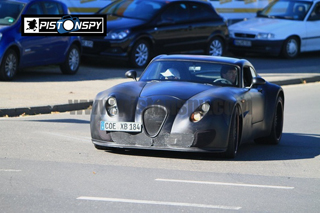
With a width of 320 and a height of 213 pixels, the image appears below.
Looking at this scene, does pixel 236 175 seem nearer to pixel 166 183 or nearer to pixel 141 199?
pixel 166 183

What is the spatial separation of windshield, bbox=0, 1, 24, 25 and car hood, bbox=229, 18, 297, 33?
30.6 feet

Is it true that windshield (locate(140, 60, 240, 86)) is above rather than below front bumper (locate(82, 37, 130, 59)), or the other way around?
above

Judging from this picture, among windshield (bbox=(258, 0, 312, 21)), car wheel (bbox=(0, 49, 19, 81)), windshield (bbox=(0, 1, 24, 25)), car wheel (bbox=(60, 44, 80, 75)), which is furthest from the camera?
windshield (bbox=(258, 0, 312, 21))

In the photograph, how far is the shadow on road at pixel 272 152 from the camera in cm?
930

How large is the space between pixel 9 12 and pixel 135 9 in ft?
16.4

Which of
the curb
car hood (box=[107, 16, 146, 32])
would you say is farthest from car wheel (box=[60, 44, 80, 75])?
the curb

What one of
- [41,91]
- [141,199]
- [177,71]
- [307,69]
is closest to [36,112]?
[41,91]

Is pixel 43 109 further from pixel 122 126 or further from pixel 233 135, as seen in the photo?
pixel 233 135

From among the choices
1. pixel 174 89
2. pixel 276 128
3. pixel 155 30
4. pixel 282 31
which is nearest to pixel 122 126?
pixel 174 89

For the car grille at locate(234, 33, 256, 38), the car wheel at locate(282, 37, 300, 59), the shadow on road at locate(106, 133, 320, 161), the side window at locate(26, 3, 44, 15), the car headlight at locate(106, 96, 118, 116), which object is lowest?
the car wheel at locate(282, 37, 300, 59)

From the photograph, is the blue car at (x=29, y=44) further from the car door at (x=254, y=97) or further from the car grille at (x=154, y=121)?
the car grille at (x=154, y=121)

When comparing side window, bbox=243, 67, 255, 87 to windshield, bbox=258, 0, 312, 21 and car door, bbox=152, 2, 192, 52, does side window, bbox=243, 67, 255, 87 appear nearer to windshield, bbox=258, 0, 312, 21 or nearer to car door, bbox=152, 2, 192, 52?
car door, bbox=152, 2, 192, 52

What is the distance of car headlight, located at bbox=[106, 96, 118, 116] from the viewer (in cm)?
896

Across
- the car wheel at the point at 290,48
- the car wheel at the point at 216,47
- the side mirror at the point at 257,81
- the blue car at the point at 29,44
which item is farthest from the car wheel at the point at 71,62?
the side mirror at the point at 257,81
